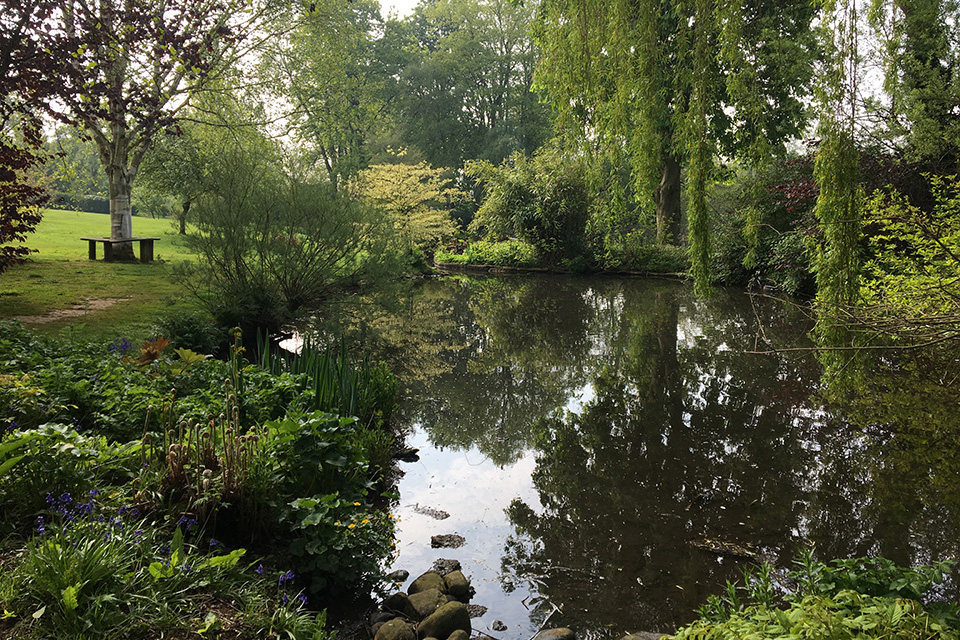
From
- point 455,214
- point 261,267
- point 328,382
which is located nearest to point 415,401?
point 328,382

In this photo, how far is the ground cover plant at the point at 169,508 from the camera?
84.4 inches

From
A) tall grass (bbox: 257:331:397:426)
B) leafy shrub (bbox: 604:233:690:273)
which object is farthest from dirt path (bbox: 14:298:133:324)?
leafy shrub (bbox: 604:233:690:273)

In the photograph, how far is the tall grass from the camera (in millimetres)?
4590

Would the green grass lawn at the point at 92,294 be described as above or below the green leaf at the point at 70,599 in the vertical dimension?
above

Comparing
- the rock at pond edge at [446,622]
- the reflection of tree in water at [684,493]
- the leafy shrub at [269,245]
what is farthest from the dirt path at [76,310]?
the rock at pond edge at [446,622]

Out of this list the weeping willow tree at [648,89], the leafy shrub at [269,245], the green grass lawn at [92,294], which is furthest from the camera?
the leafy shrub at [269,245]

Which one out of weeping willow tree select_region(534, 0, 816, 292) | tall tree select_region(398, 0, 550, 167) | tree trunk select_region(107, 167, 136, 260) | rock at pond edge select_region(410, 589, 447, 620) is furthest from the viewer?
tall tree select_region(398, 0, 550, 167)

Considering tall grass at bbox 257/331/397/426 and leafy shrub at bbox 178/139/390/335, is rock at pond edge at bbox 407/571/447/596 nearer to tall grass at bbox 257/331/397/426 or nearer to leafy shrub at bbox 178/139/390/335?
tall grass at bbox 257/331/397/426

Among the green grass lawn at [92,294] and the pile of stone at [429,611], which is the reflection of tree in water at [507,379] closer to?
the pile of stone at [429,611]

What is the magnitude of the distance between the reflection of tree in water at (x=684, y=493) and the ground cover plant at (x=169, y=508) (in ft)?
3.85

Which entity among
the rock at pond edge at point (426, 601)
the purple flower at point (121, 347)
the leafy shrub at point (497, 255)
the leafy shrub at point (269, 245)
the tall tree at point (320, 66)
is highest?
the tall tree at point (320, 66)

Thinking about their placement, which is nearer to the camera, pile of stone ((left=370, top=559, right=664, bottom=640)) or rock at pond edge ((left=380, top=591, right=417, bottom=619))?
pile of stone ((left=370, top=559, right=664, bottom=640))

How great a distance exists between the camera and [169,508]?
2840 mm

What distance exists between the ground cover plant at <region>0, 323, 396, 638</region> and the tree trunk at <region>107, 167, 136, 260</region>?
11.4 m
